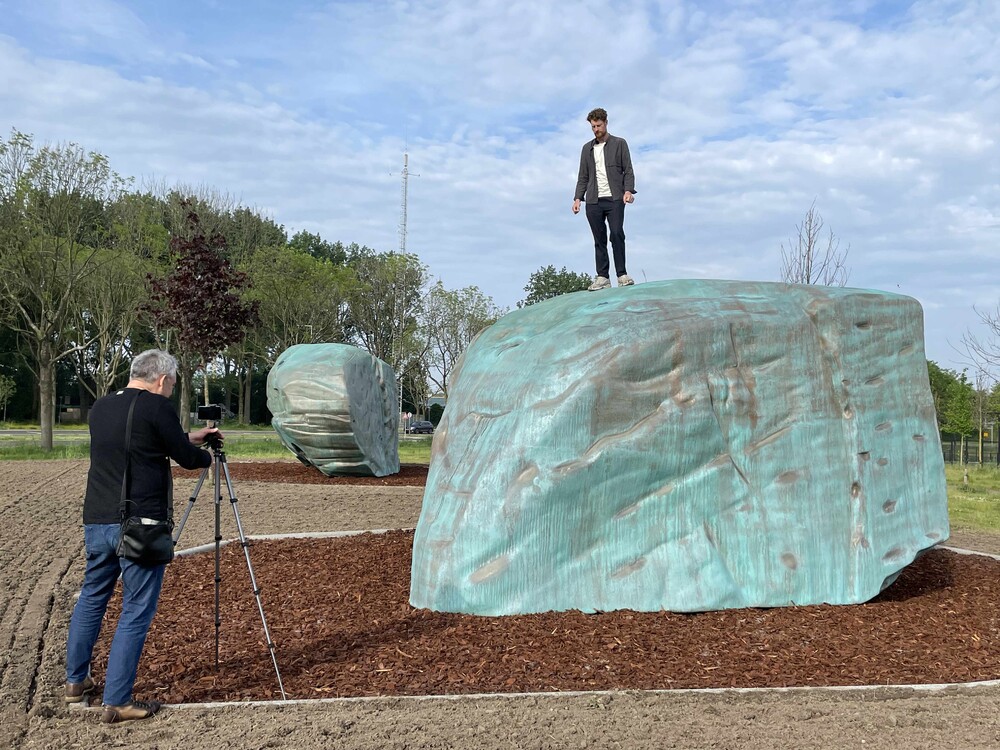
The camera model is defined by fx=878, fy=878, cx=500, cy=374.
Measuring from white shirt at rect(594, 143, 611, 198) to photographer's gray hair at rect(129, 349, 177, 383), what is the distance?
5.06 meters

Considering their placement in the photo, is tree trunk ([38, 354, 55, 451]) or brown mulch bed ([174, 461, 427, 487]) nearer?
brown mulch bed ([174, 461, 427, 487])

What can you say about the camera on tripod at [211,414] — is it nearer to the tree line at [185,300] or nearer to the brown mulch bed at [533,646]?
the brown mulch bed at [533,646]

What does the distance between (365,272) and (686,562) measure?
39.2 meters

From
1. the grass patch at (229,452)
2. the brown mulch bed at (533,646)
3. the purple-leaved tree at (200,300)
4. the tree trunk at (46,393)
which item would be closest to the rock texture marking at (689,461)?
the brown mulch bed at (533,646)

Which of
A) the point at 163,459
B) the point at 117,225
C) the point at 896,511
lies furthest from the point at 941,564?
the point at 117,225

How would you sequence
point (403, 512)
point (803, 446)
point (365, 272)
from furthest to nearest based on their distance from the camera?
point (365, 272), point (403, 512), point (803, 446)

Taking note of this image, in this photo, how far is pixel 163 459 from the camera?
15.3 ft

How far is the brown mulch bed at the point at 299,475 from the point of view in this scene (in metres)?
16.9

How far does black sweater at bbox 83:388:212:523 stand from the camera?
456 cm

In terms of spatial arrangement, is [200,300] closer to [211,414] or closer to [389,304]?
[211,414]

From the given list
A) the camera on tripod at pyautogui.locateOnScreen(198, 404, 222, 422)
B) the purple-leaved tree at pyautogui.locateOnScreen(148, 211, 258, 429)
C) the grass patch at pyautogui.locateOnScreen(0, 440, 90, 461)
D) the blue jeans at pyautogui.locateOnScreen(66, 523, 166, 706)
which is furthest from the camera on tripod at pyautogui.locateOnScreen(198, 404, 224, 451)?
the grass patch at pyautogui.locateOnScreen(0, 440, 90, 461)

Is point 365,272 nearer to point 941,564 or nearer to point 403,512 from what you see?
point 403,512

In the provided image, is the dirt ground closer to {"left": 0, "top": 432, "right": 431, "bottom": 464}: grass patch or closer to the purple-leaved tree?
the purple-leaved tree

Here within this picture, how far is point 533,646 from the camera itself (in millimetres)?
5500
